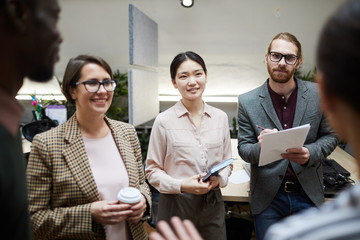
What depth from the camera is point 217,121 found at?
67.3 inches

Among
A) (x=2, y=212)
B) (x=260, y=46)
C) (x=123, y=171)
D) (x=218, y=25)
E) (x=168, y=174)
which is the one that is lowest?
(x=168, y=174)

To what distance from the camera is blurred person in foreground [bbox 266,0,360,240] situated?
440 mm

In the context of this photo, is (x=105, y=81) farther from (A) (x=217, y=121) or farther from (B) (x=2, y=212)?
(B) (x=2, y=212)

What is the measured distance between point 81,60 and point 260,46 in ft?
11.8

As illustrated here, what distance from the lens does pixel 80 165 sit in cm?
122

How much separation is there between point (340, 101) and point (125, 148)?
110 cm

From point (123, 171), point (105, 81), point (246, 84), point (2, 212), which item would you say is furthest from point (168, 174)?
point (246, 84)

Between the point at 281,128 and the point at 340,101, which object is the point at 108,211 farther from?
the point at 281,128

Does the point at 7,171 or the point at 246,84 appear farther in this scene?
the point at 246,84

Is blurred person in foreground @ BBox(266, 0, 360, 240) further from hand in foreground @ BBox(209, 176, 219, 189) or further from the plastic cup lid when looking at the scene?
hand in foreground @ BBox(209, 176, 219, 189)

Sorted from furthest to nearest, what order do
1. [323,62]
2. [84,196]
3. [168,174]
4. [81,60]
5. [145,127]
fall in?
1. [145,127]
2. [168,174]
3. [81,60]
4. [84,196]
5. [323,62]

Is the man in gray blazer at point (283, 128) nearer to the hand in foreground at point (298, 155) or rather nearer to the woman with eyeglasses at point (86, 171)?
the hand in foreground at point (298, 155)

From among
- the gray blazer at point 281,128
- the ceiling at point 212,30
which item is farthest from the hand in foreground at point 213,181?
the ceiling at point 212,30

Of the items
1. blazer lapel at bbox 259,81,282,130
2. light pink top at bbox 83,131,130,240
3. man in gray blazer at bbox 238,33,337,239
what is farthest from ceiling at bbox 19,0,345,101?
light pink top at bbox 83,131,130,240
